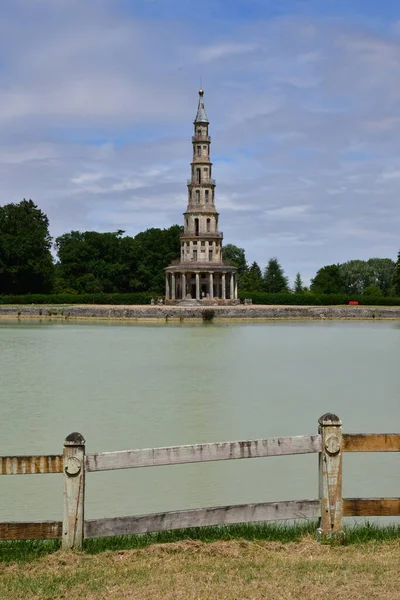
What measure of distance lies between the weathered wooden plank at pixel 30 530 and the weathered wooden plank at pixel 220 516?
0.88ft

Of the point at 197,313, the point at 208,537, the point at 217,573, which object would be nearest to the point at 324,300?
the point at 197,313

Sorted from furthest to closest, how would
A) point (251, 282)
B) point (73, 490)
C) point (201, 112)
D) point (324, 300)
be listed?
point (251, 282), point (201, 112), point (324, 300), point (73, 490)

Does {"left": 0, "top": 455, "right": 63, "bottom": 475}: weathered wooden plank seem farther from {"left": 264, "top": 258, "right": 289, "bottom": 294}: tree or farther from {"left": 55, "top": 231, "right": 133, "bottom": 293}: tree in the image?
{"left": 264, "top": 258, "right": 289, "bottom": 294}: tree

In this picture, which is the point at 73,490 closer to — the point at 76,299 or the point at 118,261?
the point at 76,299

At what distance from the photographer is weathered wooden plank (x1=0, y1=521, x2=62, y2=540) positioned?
6.51m

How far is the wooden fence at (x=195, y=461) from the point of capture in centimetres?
654

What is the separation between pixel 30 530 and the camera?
6.56 m

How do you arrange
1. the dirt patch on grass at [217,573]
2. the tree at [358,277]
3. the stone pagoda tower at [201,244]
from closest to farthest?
the dirt patch on grass at [217,573]
the stone pagoda tower at [201,244]
the tree at [358,277]

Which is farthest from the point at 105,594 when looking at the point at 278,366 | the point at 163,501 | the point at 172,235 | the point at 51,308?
the point at 172,235

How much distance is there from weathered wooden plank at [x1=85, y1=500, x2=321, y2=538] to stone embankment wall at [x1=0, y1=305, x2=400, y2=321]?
59711 millimetres

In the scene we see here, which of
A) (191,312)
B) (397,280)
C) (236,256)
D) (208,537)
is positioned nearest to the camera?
(208,537)

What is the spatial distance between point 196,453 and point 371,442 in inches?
58.6

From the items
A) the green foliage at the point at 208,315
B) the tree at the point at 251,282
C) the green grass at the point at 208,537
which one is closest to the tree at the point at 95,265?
the tree at the point at 251,282

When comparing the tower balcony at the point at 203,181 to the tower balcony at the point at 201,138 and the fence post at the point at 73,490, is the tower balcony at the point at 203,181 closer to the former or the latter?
the tower balcony at the point at 201,138
